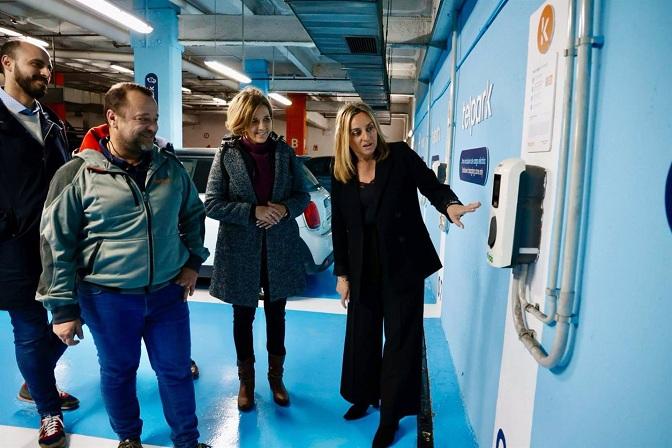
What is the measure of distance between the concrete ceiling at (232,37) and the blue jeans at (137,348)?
2749 millimetres

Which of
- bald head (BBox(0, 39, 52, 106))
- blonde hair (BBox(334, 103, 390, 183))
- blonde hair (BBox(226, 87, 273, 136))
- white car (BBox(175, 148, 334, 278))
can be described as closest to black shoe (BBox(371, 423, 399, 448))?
blonde hair (BBox(334, 103, 390, 183))

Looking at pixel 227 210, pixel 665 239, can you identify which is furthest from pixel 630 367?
pixel 227 210

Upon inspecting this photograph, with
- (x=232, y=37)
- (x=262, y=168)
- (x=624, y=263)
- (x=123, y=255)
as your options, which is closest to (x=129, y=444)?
(x=123, y=255)

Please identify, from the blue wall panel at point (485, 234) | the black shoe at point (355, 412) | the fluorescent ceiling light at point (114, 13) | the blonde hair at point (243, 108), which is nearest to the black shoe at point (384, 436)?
the black shoe at point (355, 412)

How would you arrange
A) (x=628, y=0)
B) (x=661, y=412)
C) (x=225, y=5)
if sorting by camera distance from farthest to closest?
(x=225, y=5), (x=628, y=0), (x=661, y=412)

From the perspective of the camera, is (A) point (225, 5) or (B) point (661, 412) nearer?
(B) point (661, 412)

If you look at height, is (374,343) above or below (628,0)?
below

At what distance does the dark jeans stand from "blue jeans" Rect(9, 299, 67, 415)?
2.83ft

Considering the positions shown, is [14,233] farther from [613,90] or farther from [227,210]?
[613,90]

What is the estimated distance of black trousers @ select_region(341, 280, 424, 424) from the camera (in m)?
2.10

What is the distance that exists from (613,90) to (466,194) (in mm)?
1898

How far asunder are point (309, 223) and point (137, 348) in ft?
9.08

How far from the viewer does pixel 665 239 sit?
2.75ft

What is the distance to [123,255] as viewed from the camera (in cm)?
171
